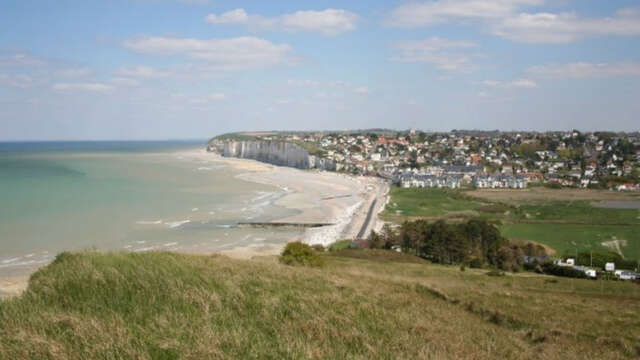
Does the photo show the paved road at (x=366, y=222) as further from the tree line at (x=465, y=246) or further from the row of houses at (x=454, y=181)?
the row of houses at (x=454, y=181)


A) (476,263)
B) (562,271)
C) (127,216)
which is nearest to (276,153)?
(127,216)

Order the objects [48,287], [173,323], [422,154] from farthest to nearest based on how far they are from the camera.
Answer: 1. [422,154]
2. [48,287]
3. [173,323]

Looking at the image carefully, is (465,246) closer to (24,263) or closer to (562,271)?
(562,271)

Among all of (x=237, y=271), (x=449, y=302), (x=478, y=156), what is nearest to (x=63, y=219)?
(x=237, y=271)

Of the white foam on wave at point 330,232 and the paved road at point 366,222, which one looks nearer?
the white foam on wave at point 330,232

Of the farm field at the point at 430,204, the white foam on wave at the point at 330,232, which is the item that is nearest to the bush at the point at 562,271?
the white foam on wave at the point at 330,232

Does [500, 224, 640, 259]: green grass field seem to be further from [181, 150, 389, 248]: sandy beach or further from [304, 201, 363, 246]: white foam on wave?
[304, 201, 363, 246]: white foam on wave

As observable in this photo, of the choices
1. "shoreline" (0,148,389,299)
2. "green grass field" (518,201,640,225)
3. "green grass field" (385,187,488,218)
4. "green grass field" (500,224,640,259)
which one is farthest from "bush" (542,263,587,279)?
"green grass field" (385,187,488,218)

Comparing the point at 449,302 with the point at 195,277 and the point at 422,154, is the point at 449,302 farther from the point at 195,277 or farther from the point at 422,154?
the point at 422,154

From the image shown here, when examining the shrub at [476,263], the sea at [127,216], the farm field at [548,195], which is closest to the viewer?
the shrub at [476,263]
